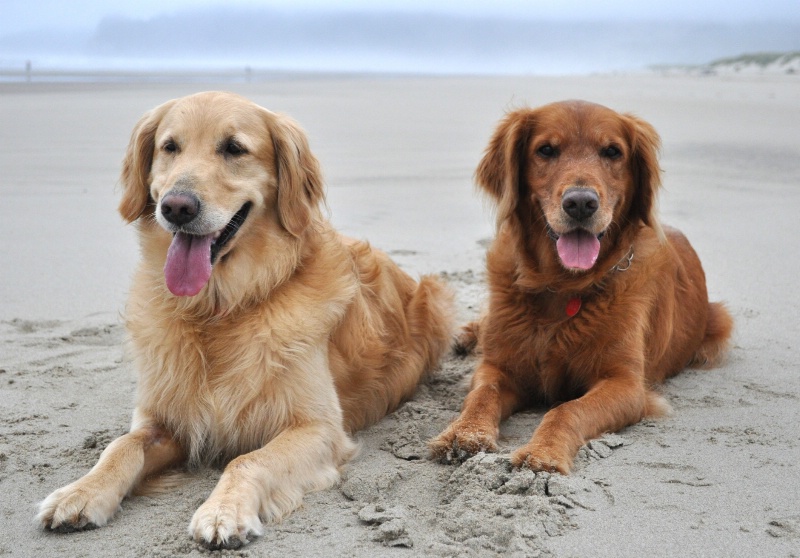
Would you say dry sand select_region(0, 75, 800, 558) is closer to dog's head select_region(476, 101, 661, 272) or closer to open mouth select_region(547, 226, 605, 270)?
dog's head select_region(476, 101, 661, 272)

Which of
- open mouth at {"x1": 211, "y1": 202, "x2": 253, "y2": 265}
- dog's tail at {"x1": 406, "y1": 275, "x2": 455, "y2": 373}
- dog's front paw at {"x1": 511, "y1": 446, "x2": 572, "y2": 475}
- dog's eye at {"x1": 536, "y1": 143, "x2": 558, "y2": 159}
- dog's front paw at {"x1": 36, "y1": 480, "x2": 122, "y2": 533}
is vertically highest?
dog's eye at {"x1": 536, "y1": 143, "x2": 558, "y2": 159}

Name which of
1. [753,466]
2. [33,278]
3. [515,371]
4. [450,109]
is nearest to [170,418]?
[515,371]

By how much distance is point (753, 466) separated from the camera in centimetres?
339

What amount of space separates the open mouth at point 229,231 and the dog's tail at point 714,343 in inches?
104

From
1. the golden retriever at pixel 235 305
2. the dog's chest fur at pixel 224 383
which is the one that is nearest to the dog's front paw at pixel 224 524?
the golden retriever at pixel 235 305

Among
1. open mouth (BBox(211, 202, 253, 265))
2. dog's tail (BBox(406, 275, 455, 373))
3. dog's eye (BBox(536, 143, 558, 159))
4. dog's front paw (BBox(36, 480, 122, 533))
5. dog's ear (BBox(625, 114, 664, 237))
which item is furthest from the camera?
dog's tail (BBox(406, 275, 455, 373))

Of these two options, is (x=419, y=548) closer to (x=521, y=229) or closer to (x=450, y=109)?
(x=521, y=229)

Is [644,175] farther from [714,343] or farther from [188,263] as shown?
[188,263]

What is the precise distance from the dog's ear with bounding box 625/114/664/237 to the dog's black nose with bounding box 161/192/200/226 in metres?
2.09

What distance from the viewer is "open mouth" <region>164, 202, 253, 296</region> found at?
3426 mm

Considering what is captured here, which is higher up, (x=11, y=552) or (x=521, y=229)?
(x=521, y=229)

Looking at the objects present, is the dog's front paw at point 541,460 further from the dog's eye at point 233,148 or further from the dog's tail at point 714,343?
the dog's tail at point 714,343

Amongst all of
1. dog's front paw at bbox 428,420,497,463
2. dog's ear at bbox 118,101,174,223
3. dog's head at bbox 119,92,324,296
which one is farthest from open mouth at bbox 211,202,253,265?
dog's front paw at bbox 428,420,497,463

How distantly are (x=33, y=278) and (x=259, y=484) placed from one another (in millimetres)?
3548
